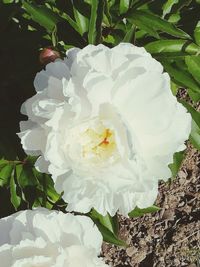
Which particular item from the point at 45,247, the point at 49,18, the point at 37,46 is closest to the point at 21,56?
the point at 37,46

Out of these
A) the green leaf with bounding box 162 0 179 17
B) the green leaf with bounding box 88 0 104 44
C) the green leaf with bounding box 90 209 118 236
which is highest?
the green leaf with bounding box 88 0 104 44

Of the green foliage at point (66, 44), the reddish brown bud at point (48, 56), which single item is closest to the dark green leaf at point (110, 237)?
the green foliage at point (66, 44)

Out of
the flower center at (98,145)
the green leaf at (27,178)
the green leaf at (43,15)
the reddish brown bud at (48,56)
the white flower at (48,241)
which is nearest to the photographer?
the white flower at (48,241)

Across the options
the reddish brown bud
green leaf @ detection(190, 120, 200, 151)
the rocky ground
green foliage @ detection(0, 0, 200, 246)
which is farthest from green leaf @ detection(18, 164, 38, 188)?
the rocky ground

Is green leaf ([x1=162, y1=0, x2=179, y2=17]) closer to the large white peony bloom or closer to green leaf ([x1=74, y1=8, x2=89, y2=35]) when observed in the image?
green leaf ([x1=74, y1=8, x2=89, y2=35])

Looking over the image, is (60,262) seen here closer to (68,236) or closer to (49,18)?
(68,236)

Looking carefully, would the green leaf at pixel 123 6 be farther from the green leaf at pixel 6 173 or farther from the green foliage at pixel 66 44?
the green leaf at pixel 6 173
